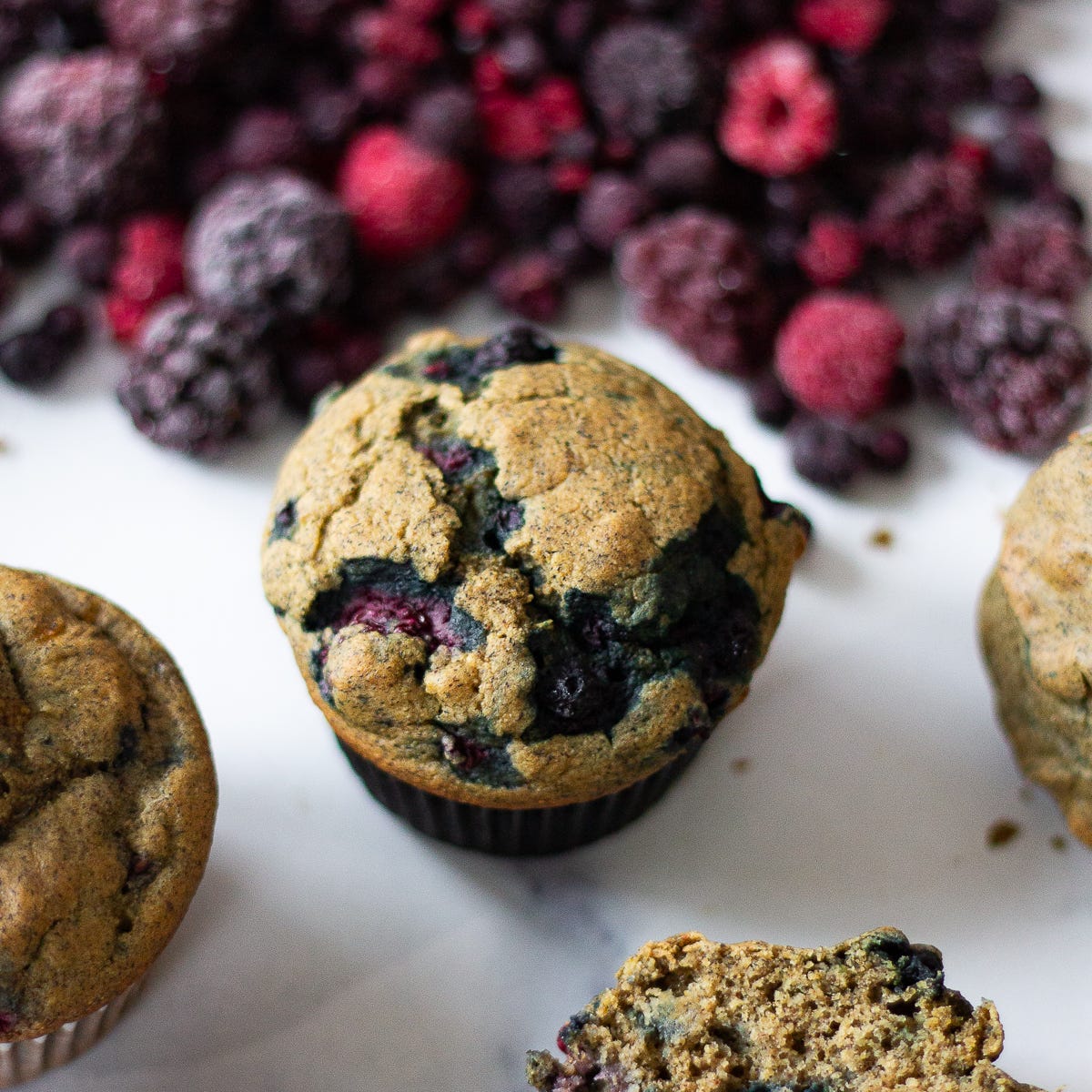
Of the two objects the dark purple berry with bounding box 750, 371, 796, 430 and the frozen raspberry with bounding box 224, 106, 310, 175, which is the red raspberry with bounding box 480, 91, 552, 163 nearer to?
the frozen raspberry with bounding box 224, 106, 310, 175

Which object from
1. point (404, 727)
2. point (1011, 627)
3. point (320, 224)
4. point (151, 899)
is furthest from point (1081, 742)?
point (320, 224)

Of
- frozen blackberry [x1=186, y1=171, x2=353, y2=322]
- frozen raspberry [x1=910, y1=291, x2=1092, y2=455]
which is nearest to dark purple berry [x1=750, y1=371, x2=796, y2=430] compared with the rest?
frozen raspberry [x1=910, y1=291, x2=1092, y2=455]

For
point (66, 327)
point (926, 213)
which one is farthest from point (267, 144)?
point (926, 213)

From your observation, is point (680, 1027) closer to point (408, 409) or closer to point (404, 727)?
point (404, 727)

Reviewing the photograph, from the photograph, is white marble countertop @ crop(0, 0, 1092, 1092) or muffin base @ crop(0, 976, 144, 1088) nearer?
muffin base @ crop(0, 976, 144, 1088)

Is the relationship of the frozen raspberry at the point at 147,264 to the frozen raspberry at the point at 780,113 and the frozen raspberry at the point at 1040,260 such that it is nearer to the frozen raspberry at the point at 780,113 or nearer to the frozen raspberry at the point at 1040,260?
the frozen raspberry at the point at 780,113
